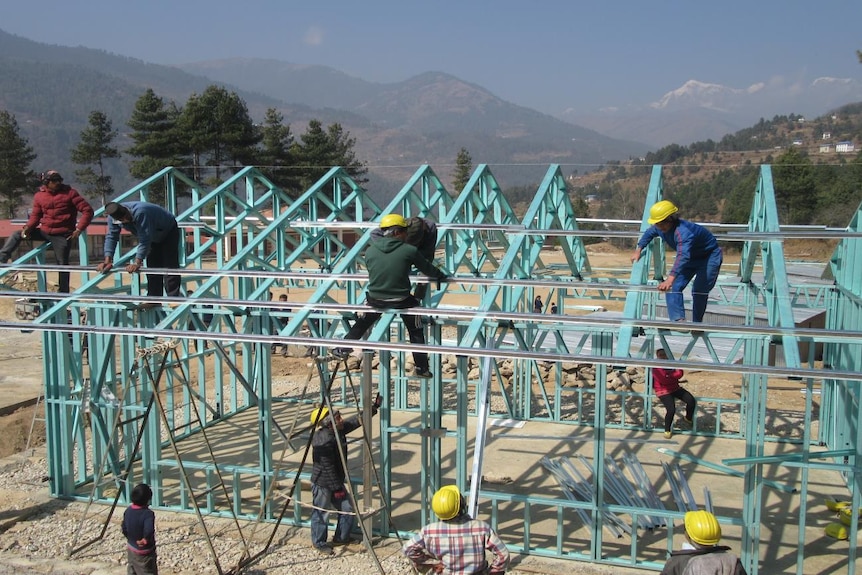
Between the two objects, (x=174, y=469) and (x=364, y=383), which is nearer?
(x=364, y=383)

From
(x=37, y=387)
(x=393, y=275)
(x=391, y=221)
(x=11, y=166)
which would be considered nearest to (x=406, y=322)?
(x=393, y=275)

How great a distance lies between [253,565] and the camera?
8.44 meters

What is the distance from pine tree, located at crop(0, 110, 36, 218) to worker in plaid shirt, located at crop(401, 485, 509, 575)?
53695 mm

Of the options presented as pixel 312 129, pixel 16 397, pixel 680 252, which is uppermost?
pixel 312 129

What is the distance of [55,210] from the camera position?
11266mm

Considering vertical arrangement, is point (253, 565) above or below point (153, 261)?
below

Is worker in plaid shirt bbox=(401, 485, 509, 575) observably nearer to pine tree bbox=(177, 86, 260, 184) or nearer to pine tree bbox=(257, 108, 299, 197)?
pine tree bbox=(177, 86, 260, 184)

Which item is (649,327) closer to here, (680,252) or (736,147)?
(680,252)

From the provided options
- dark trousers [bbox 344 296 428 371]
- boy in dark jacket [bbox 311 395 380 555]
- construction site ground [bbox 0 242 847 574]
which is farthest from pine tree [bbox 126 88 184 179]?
boy in dark jacket [bbox 311 395 380 555]

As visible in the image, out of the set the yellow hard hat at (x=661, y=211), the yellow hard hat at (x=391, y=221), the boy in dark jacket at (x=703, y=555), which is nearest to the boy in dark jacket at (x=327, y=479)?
the yellow hard hat at (x=391, y=221)

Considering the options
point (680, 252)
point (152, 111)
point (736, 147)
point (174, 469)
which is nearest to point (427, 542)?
point (680, 252)

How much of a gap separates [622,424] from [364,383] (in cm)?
697

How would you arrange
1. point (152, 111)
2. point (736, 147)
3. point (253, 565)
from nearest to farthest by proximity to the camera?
1. point (253, 565)
2. point (152, 111)
3. point (736, 147)

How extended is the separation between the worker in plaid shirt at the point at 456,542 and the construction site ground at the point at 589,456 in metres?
3.34
